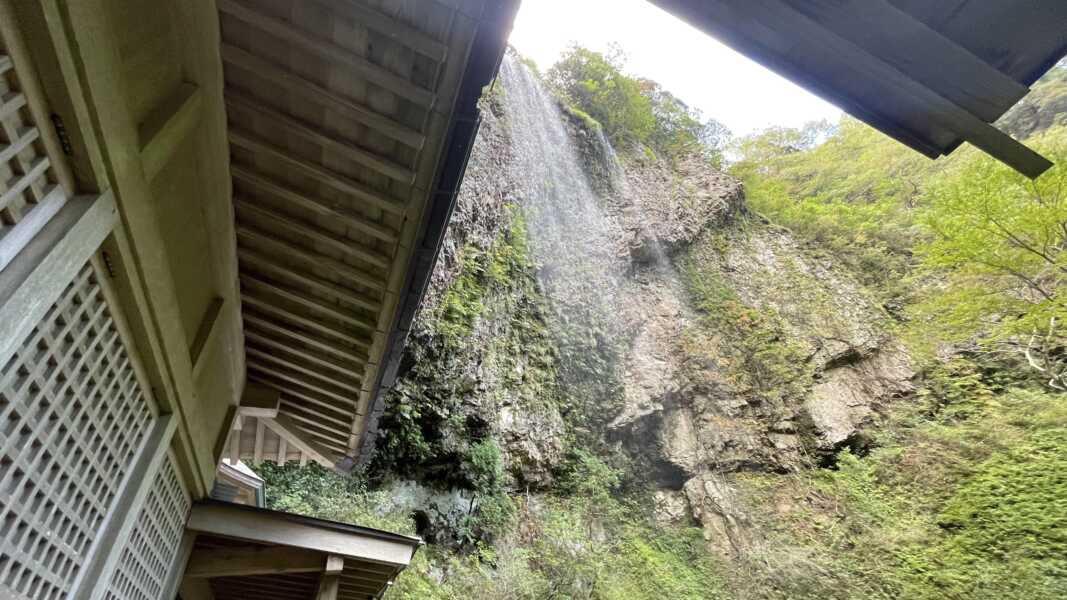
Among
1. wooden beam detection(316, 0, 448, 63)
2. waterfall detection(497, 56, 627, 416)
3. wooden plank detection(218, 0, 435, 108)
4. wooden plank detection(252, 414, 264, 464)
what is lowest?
wooden beam detection(316, 0, 448, 63)

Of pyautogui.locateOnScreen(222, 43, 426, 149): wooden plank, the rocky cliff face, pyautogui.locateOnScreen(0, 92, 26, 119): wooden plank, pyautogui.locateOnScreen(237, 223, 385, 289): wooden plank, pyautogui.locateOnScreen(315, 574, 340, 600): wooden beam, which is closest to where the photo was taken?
pyautogui.locateOnScreen(0, 92, 26, 119): wooden plank

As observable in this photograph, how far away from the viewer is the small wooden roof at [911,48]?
0.83 meters

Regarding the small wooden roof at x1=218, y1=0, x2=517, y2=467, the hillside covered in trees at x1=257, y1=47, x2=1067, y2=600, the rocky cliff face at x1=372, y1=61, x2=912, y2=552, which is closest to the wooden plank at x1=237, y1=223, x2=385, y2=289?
the small wooden roof at x1=218, y1=0, x2=517, y2=467

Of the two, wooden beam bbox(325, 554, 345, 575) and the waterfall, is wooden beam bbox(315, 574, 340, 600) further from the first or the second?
the waterfall

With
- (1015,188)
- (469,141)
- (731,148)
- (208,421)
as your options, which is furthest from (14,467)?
(731,148)

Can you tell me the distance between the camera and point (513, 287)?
40.3ft

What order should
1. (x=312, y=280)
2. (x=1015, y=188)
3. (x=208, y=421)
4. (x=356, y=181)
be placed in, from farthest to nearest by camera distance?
(x=1015, y=188)
(x=208, y=421)
(x=312, y=280)
(x=356, y=181)

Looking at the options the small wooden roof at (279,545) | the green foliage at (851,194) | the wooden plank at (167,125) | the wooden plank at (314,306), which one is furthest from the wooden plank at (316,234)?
the green foliage at (851,194)

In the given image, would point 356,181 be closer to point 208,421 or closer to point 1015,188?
point 208,421

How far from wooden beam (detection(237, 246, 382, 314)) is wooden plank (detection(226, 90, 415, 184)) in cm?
97

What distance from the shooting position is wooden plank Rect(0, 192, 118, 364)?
1.18 metres

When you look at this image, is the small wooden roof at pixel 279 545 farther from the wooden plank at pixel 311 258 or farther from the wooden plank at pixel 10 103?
the wooden plank at pixel 10 103

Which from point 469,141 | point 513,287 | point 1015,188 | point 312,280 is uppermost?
point 513,287

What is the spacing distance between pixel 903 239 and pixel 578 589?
14050mm
